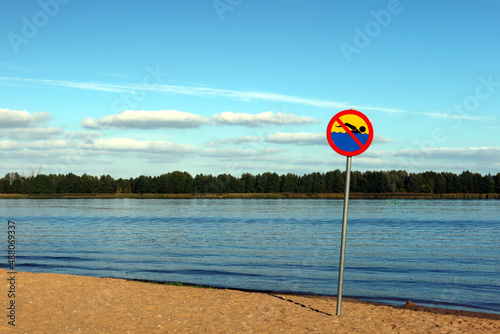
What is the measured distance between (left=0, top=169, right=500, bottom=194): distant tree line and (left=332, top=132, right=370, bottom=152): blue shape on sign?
176 meters

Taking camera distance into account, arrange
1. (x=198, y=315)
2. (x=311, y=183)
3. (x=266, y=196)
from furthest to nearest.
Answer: (x=266, y=196) < (x=311, y=183) < (x=198, y=315)

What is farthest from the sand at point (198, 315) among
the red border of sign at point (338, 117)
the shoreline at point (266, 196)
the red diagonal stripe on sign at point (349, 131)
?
the shoreline at point (266, 196)

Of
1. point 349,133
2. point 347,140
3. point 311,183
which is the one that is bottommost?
point 347,140

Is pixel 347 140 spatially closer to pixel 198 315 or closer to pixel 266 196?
pixel 198 315

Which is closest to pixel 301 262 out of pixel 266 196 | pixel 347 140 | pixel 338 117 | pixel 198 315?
pixel 198 315

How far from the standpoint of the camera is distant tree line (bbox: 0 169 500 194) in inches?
7118

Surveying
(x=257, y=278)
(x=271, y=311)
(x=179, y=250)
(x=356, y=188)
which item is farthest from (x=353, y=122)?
(x=356, y=188)

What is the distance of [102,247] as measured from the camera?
101 feet

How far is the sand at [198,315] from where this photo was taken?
30.5 feet

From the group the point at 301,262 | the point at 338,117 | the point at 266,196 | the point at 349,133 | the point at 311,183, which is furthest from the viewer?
the point at 266,196

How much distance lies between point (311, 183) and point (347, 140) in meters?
186

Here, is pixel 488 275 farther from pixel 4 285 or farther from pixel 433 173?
pixel 433 173

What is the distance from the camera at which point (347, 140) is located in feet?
32.1

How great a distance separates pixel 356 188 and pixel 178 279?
579ft
